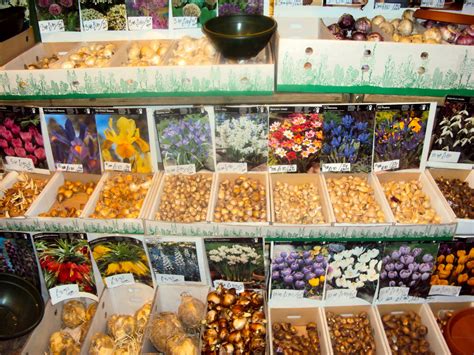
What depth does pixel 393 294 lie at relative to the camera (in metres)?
2.01

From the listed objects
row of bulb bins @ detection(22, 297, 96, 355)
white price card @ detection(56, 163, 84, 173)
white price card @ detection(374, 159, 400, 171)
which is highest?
white price card @ detection(374, 159, 400, 171)

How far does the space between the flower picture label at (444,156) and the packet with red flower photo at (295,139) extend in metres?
0.54

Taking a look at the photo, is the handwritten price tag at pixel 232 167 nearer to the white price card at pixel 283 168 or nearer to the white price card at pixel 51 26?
the white price card at pixel 283 168

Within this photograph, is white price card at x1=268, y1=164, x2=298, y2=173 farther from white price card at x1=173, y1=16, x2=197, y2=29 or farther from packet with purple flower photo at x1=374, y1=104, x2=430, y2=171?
white price card at x1=173, y1=16, x2=197, y2=29

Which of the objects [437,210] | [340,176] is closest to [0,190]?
[340,176]

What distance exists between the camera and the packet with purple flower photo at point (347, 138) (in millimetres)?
1856

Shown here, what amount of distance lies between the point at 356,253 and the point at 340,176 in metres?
0.36

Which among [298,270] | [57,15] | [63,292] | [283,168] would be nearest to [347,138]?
[283,168]

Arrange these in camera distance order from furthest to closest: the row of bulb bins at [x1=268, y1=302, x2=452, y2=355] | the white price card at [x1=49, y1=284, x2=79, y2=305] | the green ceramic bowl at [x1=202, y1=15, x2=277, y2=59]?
1. the white price card at [x1=49, y1=284, x2=79, y2=305]
2. the row of bulb bins at [x1=268, y1=302, x2=452, y2=355]
3. the green ceramic bowl at [x1=202, y1=15, x2=277, y2=59]

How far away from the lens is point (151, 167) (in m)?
2.03

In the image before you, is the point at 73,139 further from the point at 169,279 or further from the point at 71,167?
the point at 169,279

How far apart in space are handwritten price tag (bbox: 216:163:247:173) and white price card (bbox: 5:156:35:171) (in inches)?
34.7

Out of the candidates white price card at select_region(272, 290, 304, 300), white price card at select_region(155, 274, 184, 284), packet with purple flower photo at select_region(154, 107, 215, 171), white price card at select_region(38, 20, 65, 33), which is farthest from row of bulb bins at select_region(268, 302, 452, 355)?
white price card at select_region(38, 20, 65, 33)

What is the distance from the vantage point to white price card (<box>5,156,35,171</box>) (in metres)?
2.05
